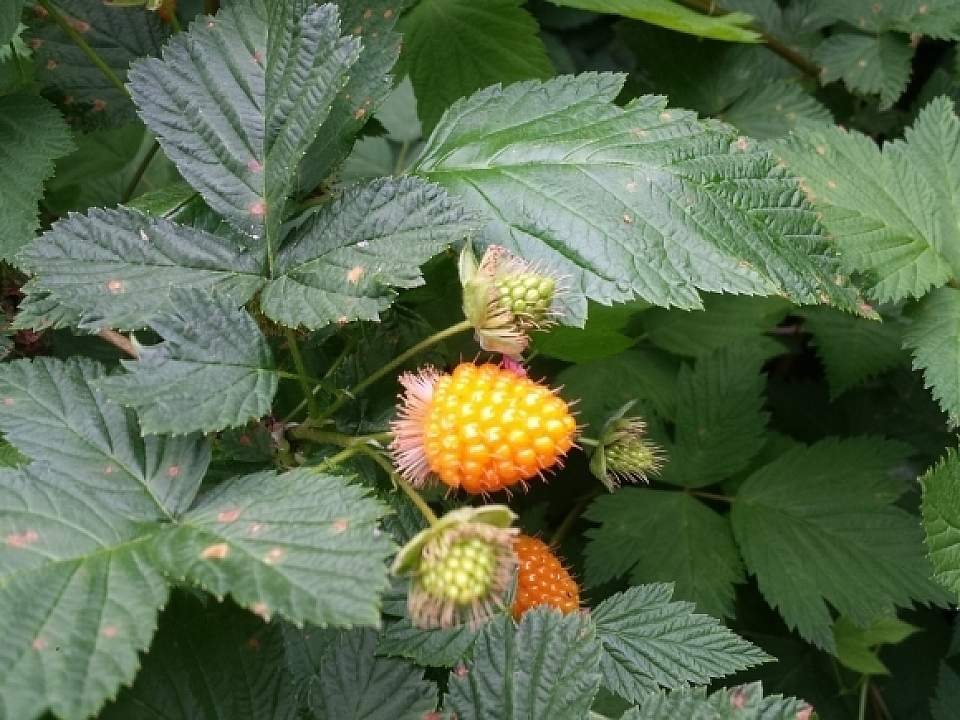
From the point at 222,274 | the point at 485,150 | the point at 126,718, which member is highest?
the point at 485,150

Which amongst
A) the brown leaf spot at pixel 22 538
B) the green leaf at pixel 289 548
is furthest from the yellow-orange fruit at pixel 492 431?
the brown leaf spot at pixel 22 538

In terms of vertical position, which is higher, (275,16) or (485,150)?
(275,16)

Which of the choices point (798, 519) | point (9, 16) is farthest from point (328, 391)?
point (798, 519)

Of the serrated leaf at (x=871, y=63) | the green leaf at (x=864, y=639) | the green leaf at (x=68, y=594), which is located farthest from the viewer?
the serrated leaf at (x=871, y=63)

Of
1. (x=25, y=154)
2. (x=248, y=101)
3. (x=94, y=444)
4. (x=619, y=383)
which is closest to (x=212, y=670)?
(x=94, y=444)

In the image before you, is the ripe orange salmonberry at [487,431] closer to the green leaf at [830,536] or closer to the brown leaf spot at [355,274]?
the brown leaf spot at [355,274]

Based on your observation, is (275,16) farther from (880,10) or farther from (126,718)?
(880,10)
